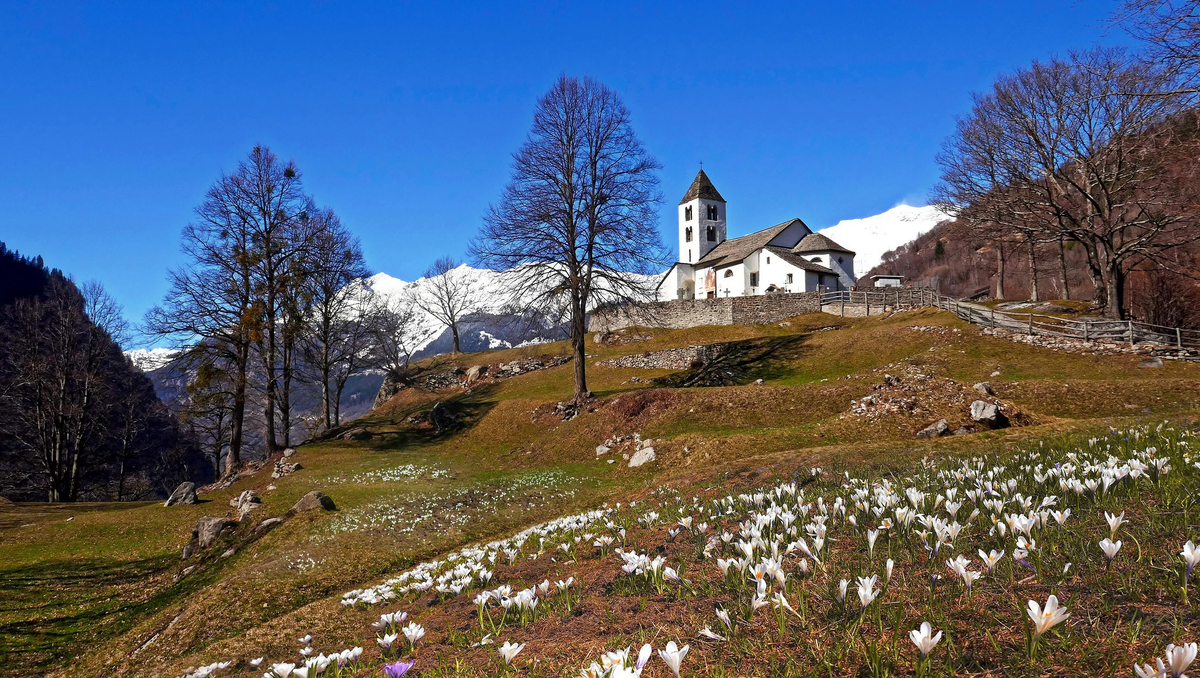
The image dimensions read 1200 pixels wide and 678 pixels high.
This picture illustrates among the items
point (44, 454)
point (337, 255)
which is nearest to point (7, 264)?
point (44, 454)

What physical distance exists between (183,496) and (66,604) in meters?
10.9

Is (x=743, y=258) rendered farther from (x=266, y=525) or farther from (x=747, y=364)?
(x=266, y=525)

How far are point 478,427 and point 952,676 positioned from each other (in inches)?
1221

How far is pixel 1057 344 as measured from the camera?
28141 millimetres

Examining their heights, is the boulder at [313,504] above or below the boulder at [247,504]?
above

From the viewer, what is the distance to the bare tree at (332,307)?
31828 mm

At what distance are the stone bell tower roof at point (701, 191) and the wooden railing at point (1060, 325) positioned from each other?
33.1 m

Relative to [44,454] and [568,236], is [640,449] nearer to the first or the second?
[568,236]

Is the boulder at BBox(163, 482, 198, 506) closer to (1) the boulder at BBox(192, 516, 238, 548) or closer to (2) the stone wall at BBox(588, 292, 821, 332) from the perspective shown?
(1) the boulder at BBox(192, 516, 238, 548)

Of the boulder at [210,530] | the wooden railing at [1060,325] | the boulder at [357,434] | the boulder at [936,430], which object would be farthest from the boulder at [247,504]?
the wooden railing at [1060,325]

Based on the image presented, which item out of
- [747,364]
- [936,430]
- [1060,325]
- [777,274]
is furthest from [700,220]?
[936,430]

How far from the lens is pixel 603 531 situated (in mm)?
7402

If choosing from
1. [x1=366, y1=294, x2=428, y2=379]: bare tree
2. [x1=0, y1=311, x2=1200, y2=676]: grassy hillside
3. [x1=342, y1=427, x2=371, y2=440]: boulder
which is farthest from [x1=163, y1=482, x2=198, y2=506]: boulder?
[x1=366, y1=294, x2=428, y2=379]: bare tree

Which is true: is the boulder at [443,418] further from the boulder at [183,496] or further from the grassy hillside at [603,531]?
the boulder at [183,496]
